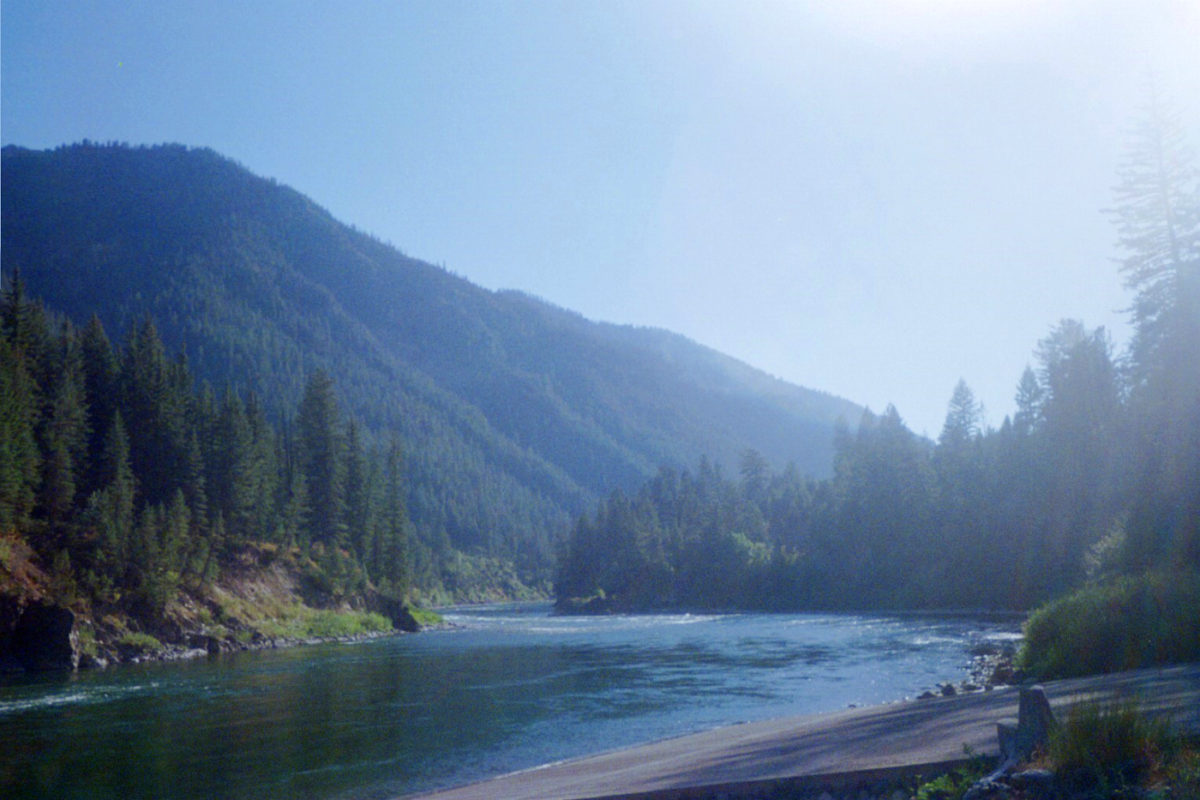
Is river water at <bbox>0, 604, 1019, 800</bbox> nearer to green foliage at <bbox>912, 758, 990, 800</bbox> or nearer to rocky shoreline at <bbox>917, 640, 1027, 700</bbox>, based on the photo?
rocky shoreline at <bbox>917, 640, 1027, 700</bbox>

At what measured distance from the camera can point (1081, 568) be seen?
64312 mm

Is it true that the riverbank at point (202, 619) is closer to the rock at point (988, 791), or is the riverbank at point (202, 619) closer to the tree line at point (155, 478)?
the tree line at point (155, 478)

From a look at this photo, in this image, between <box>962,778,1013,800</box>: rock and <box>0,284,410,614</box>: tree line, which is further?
<box>0,284,410,614</box>: tree line

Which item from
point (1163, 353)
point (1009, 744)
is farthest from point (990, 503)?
point (1009, 744)

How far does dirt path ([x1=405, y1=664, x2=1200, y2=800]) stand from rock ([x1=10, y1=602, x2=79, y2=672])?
106ft

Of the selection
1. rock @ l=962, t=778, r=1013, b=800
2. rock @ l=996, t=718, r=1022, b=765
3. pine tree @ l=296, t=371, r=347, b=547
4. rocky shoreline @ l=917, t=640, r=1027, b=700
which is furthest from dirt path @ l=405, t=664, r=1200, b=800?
pine tree @ l=296, t=371, r=347, b=547

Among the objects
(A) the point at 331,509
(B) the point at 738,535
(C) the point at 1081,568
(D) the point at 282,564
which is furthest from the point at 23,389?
(B) the point at 738,535

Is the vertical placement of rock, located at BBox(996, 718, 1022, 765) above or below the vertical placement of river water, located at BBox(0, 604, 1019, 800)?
above

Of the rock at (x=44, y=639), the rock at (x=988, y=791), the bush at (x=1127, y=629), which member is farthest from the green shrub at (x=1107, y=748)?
the rock at (x=44, y=639)

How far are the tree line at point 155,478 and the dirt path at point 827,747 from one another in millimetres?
36849

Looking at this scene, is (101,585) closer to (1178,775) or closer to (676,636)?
(676,636)

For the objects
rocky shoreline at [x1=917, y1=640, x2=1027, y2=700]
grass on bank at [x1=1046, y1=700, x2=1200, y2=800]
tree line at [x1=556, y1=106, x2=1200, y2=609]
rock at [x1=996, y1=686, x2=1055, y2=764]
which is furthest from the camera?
tree line at [x1=556, y1=106, x2=1200, y2=609]

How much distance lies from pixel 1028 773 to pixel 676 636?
175 ft

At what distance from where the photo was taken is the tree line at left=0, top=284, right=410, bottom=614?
47844 millimetres
